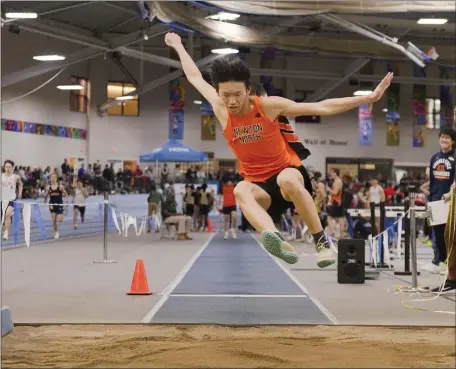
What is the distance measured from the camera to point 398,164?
2381 cm

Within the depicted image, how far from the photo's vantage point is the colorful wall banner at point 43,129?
20611 millimetres

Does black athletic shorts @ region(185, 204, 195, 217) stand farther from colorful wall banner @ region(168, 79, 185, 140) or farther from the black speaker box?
the black speaker box

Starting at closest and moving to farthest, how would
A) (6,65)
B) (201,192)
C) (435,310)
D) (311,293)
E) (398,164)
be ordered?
(435,310)
(311,293)
(201,192)
(6,65)
(398,164)

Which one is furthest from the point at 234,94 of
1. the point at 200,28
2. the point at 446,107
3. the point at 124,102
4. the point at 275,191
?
the point at 446,107

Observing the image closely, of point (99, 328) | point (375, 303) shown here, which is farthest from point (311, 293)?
point (99, 328)

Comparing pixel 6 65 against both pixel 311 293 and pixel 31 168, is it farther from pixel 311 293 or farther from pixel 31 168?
pixel 311 293

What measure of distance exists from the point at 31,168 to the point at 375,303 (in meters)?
13.9

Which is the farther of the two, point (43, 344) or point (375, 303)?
point (375, 303)

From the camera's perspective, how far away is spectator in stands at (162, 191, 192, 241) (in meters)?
17.4

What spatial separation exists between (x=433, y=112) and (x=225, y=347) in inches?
775

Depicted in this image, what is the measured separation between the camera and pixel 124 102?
23375 mm

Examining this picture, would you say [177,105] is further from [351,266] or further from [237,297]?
[237,297]

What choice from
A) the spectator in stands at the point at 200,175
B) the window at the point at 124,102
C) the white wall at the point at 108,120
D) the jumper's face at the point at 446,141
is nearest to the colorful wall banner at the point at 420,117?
the white wall at the point at 108,120

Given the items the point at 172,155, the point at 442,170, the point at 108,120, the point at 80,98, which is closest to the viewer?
the point at 442,170
